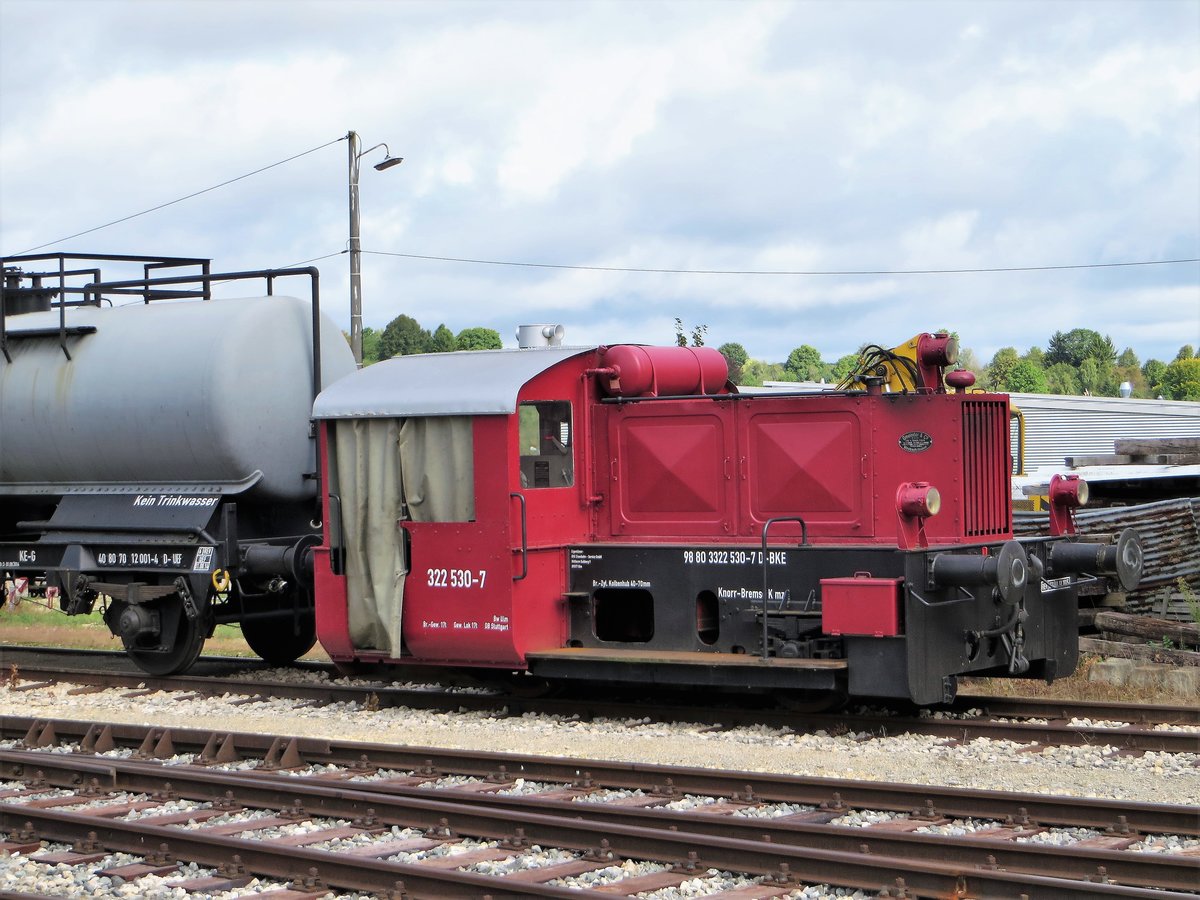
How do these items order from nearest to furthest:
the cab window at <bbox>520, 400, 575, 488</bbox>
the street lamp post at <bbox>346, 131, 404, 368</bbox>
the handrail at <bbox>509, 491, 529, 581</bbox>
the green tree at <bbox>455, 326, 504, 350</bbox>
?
the handrail at <bbox>509, 491, 529, 581</bbox>
the cab window at <bbox>520, 400, 575, 488</bbox>
the street lamp post at <bbox>346, 131, 404, 368</bbox>
the green tree at <bbox>455, 326, 504, 350</bbox>

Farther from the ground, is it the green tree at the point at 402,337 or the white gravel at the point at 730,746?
the green tree at the point at 402,337

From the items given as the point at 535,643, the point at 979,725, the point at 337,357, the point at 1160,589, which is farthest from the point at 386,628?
the point at 1160,589

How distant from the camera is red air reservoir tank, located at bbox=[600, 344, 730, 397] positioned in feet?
37.6

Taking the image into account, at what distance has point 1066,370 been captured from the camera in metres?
82.9

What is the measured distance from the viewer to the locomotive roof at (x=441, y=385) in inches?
427

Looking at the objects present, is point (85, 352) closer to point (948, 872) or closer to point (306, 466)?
point (306, 466)

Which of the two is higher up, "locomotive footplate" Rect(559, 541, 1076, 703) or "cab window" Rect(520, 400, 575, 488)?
"cab window" Rect(520, 400, 575, 488)

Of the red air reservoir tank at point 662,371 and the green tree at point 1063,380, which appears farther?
the green tree at point 1063,380

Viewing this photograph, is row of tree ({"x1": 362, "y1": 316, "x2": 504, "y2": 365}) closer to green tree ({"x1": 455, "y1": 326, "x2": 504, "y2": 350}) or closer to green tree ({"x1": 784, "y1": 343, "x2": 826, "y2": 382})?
green tree ({"x1": 455, "y1": 326, "x2": 504, "y2": 350})

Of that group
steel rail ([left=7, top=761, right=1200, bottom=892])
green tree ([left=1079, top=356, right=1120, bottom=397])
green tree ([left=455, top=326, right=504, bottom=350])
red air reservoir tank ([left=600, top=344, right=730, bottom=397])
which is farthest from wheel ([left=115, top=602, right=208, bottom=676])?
green tree ([left=1079, top=356, right=1120, bottom=397])

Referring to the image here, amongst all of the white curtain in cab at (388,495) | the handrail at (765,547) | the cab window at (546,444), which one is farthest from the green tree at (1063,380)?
the white curtain in cab at (388,495)

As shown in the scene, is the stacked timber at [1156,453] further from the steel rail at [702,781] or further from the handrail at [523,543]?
the steel rail at [702,781]

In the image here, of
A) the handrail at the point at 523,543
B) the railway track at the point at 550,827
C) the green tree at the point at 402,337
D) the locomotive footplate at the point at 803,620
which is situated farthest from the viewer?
the green tree at the point at 402,337

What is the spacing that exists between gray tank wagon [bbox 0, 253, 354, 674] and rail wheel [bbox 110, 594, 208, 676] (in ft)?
0.06
